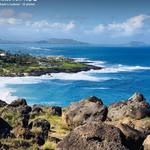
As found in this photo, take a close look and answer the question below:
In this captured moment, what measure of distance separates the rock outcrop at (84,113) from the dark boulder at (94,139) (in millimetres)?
18535

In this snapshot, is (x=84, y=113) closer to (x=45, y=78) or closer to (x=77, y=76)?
(x=45, y=78)

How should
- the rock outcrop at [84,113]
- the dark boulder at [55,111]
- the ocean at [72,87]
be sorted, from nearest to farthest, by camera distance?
1. the rock outcrop at [84,113]
2. the dark boulder at [55,111]
3. the ocean at [72,87]

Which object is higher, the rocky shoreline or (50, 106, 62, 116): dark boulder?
the rocky shoreline

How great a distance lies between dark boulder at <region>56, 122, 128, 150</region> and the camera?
1745cm

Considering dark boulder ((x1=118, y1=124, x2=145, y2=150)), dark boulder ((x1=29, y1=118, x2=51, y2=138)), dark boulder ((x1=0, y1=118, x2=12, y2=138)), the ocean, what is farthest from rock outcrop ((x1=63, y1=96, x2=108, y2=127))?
the ocean

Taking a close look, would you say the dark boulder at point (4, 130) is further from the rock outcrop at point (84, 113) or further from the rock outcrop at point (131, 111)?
the rock outcrop at point (131, 111)

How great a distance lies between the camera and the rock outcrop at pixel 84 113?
1497 inches

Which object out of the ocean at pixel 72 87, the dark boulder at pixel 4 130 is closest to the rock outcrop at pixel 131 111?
the dark boulder at pixel 4 130

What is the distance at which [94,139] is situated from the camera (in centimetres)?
1773

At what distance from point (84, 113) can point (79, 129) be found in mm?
20790

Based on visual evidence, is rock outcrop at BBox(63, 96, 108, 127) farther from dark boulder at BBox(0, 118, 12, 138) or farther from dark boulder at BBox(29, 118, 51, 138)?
dark boulder at BBox(0, 118, 12, 138)

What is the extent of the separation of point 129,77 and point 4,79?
157 ft

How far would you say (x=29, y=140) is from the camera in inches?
947

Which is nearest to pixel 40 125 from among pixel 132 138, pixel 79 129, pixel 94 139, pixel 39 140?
pixel 39 140
